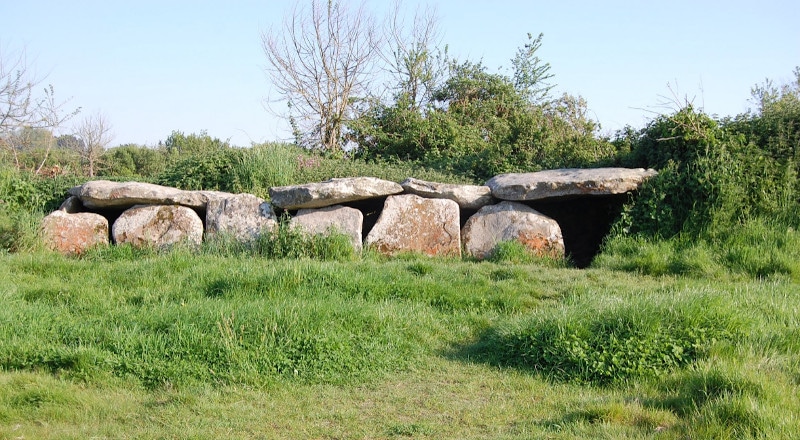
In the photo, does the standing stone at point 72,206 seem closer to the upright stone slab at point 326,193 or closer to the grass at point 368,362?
the upright stone slab at point 326,193

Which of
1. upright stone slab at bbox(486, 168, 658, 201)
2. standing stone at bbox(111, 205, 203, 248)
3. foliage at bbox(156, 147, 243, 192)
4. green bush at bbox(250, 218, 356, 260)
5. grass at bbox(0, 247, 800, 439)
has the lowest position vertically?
grass at bbox(0, 247, 800, 439)

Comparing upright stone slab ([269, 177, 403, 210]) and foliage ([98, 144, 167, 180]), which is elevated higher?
foliage ([98, 144, 167, 180])

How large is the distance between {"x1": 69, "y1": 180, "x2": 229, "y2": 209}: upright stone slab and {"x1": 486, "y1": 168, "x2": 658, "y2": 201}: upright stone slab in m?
4.62

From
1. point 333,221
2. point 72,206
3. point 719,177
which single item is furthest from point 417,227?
point 72,206

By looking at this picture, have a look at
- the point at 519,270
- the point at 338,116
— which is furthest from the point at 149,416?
the point at 338,116

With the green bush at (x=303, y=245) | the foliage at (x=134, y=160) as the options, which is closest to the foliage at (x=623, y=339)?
the green bush at (x=303, y=245)

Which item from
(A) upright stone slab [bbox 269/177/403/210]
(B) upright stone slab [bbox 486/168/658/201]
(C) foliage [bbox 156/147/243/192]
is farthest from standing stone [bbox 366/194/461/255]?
(C) foliage [bbox 156/147/243/192]

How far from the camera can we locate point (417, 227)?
437 inches

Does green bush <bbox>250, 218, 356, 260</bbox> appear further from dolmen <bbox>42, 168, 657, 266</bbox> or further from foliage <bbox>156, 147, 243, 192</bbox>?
foliage <bbox>156, 147, 243, 192</bbox>

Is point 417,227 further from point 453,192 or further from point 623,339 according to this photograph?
point 623,339

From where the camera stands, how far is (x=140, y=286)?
825cm

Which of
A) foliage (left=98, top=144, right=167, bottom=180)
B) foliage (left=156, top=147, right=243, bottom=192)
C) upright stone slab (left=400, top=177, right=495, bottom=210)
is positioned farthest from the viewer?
foliage (left=98, top=144, right=167, bottom=180)

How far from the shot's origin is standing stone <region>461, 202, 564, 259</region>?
10.9 meters

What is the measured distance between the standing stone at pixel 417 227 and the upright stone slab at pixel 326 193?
0.37m
